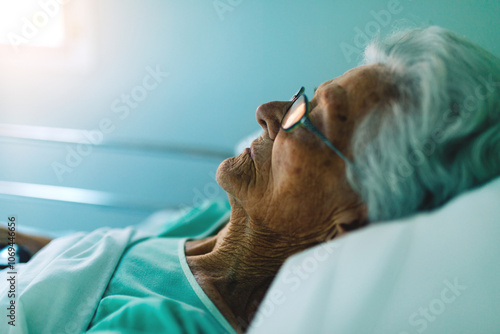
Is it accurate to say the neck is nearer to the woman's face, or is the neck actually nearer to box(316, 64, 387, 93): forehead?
the woman's face

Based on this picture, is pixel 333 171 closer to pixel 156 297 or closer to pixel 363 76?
pixel 363 76

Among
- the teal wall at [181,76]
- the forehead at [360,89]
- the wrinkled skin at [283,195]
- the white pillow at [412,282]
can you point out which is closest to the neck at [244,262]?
the wrinkled skin at [283,195]

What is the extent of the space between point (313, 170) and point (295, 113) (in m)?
0.14

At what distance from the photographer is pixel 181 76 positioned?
1.75 metres

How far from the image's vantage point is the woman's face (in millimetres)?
813

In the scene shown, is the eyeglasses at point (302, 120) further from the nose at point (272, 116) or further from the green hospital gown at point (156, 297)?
the green hospital gown at point (156, 297)

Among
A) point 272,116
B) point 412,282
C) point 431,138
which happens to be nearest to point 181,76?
point 272,116

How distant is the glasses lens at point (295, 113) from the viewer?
0.84 m

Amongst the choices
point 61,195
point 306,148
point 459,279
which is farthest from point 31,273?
point 61,195

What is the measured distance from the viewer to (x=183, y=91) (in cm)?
177

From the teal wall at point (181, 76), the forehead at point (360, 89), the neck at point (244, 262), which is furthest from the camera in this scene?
the teal wall at point (181, 76)

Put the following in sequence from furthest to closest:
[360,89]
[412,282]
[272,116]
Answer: [272,116] → [360,89] → [412,282]

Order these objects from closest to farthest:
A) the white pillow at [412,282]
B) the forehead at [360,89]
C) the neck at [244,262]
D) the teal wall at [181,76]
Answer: the white pillow at [412,282] → the forehead at [360,89] → the neck at [244,262] → the teal wall at [181,76]

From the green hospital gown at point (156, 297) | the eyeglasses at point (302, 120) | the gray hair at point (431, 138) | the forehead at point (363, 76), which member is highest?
the forehead at point (363, 76)
